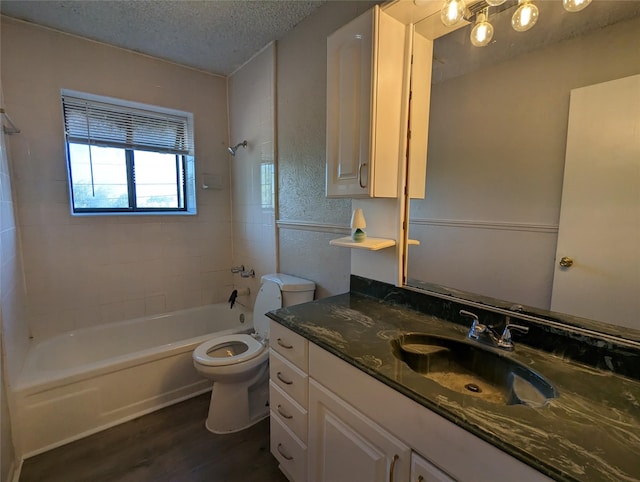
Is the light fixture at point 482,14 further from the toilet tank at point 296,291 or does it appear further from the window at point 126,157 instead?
the window at point 126,157

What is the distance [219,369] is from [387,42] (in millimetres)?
1846

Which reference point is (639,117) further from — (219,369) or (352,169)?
(219,369)

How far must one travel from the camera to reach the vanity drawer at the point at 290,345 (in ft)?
3.97

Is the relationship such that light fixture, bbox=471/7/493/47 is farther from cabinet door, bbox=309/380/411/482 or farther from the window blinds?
the window blinds

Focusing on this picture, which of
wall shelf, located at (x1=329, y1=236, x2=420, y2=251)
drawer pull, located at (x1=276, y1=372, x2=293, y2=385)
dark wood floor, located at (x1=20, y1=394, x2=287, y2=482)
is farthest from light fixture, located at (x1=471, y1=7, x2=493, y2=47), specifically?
dark wood floor, located at (x1=20, y1=394, x2=287, y2=482)

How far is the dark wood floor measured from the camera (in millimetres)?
1498

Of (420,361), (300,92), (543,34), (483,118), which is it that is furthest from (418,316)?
(300,92)

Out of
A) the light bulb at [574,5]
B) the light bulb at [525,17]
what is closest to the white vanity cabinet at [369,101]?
the light bulb at [525,17]

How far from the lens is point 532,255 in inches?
41.6

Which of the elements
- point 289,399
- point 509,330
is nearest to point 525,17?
point 509,330

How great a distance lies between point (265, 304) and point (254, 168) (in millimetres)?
1121

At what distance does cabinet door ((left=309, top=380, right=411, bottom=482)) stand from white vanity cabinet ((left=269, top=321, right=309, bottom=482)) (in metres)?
0.07

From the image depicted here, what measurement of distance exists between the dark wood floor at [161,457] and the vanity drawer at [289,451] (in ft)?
0.49

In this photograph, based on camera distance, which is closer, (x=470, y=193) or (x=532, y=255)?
(x=532, y=255)
